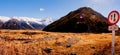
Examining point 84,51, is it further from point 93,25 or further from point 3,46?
point 93,25

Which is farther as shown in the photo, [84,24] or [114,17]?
[84,24]

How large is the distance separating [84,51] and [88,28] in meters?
61.0

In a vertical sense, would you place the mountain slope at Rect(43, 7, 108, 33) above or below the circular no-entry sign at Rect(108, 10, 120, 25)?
above

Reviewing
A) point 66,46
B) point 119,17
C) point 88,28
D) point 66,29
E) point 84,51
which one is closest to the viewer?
point 119,17

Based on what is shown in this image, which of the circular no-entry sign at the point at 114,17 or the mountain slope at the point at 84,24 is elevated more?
the mountain slope at the point at 84,24

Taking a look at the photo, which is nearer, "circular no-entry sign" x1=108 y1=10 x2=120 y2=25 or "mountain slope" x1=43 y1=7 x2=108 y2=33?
"circular no-entry sign" x1=108 y1=10 x2=120 y2=25

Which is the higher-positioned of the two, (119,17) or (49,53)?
(119,17)

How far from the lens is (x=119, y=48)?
2533cm

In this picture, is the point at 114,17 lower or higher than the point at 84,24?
lower

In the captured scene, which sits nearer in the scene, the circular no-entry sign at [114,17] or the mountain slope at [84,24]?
the circular no-entry sign at [114,17]

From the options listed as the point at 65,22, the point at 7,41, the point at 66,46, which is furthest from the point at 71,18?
the point at 7,41

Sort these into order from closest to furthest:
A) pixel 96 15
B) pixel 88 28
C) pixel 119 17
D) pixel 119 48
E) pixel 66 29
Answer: pixel 119 17, pixel 119 48, pixel 88 28, pixel 66 29, pixel 96 15

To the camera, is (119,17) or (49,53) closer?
(119,17)

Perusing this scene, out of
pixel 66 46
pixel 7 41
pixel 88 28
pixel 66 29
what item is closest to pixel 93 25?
pixel 88 28
